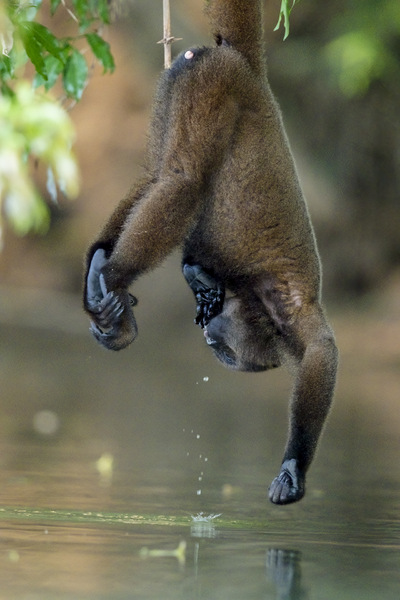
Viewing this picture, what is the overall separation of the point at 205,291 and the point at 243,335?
30cm

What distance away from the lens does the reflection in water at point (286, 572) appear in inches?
142

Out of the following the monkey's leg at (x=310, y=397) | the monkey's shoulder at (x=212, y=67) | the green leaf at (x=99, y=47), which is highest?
the green leaf at (x=99, y=47)

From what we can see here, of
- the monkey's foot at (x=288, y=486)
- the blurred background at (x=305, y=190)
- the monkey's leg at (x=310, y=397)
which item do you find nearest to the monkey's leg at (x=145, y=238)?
the monkey's leg at (x=310, y=397)

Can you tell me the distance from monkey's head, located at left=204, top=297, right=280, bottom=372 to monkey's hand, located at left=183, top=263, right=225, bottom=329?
4cm

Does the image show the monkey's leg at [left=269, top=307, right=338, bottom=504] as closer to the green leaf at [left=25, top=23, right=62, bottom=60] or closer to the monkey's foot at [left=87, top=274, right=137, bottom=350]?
the monkey's foot at [left=87, top=274, right=137, bottom=350]

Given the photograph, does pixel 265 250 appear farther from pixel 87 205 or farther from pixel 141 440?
pixel 87 205

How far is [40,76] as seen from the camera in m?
5.29

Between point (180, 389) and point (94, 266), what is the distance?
7.42 m

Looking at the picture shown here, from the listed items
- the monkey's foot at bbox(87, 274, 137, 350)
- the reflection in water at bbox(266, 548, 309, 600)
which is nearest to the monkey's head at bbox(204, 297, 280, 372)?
the monkey's foot at bbox(87, 274, 137, 350)

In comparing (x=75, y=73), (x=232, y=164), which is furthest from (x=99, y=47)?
(x=232, y=164)

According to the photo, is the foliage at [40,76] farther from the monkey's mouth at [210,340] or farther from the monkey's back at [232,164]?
the monkey's mouth at [210,340]

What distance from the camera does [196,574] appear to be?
12.5ft

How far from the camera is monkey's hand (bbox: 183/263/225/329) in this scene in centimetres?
448

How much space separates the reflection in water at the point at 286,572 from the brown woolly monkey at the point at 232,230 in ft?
0.71
